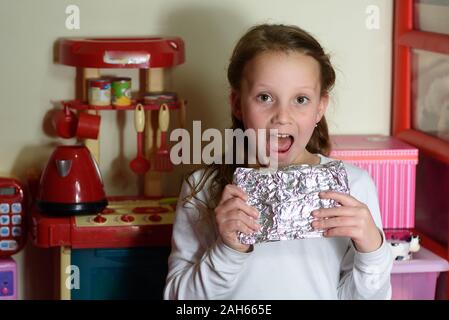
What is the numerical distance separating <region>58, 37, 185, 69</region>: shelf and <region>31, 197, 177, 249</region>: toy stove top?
0.32 metres

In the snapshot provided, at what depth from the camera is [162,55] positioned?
6.40ft

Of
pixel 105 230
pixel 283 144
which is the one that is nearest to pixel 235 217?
pixel 283 144

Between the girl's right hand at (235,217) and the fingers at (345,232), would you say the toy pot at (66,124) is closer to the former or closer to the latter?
the girl's right hand at (235,217)

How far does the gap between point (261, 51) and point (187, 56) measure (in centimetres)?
58

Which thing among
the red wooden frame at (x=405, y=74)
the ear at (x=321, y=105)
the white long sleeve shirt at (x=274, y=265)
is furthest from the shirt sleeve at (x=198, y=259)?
the red wooden frame at (x=405, y=74)

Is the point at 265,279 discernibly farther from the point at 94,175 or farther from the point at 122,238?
the point at 94,175

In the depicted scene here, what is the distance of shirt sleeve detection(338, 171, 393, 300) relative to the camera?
4.91 ft

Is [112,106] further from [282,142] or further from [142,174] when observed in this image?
[282,142]

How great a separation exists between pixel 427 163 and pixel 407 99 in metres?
0.16

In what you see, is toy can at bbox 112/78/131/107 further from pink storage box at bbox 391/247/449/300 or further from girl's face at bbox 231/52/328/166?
pink storage box at bbox 391/247/449/300
